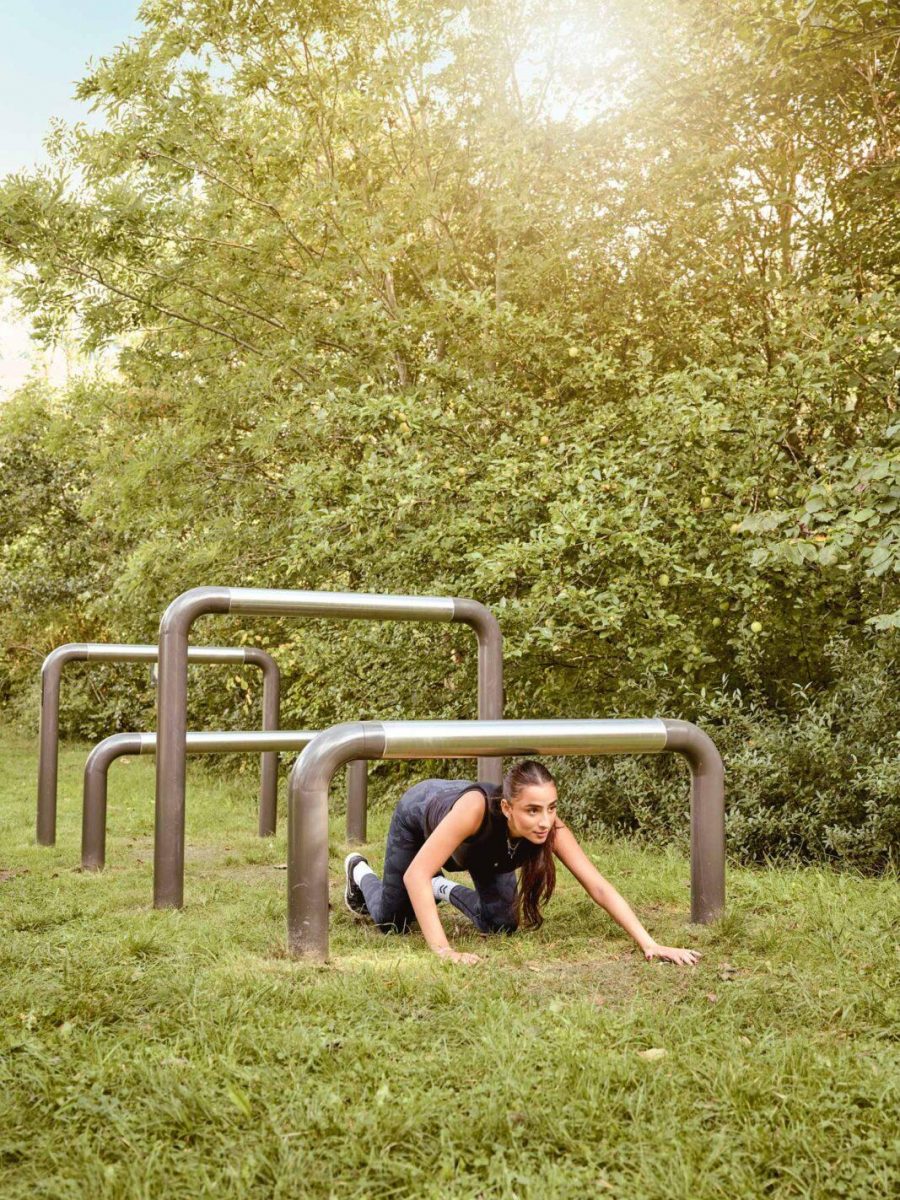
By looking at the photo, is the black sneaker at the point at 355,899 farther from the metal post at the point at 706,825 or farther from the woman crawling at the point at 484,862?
the metal post at the point at 706,825

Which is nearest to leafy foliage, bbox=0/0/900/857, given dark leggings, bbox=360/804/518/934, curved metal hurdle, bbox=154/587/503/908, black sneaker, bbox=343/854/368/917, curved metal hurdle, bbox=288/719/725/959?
curved metal hurdle, bbox=288/719/725/959

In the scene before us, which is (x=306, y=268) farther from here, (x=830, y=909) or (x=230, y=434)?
(x=830, y=909)

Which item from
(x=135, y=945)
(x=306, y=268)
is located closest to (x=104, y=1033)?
(x=135, y=945)

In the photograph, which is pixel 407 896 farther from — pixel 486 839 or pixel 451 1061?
pixel 451 1061

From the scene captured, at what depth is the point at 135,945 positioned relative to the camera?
3973mm

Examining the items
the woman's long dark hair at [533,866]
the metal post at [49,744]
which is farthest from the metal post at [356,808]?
the woman's long dark hair at [533,866]

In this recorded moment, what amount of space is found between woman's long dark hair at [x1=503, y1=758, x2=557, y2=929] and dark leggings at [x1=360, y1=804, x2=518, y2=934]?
59 millimetres

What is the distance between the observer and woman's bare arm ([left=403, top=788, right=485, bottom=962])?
3.87 m

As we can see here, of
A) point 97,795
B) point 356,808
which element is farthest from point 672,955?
point 97,795

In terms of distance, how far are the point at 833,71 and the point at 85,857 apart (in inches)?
271

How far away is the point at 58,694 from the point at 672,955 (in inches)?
199

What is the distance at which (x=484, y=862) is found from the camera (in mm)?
4250

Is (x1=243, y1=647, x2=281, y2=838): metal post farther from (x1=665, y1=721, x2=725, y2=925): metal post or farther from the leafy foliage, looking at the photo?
(x1=665, y1=721, x2=725, y2=925): metal post

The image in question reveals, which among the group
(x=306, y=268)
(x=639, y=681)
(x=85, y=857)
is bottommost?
(x=85, y=857)
